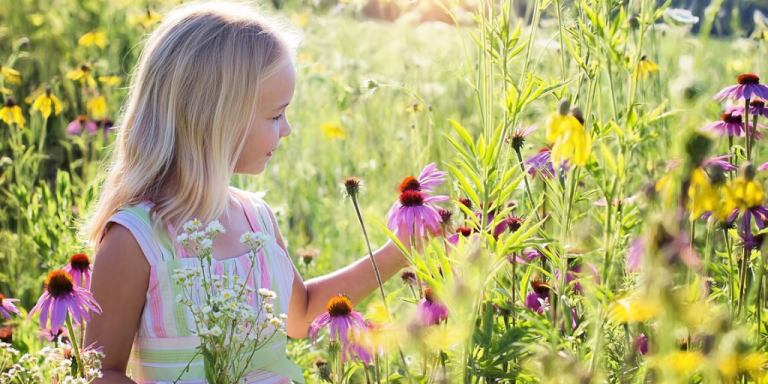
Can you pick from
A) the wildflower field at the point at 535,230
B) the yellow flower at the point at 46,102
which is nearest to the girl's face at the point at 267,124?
the wildflower field at the point at 535,230

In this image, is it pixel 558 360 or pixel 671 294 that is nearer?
pixel 671 294

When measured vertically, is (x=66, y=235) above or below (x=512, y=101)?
below

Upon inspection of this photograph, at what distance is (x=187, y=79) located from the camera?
4.94ft

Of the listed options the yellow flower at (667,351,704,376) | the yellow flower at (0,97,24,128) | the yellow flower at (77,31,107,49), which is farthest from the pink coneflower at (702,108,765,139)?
the yellow flower at (77,31,107,49)

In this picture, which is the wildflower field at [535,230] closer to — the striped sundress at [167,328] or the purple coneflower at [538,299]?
the purple coneflower at [538,299]

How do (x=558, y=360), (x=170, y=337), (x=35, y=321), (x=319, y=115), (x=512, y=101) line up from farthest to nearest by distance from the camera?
(x=319, y=115), (x=35, y=321), (x=170, y=337), (x=512, y=101), (x=558, y=360)

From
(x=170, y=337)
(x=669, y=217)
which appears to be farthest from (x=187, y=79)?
(x=669, y=217)

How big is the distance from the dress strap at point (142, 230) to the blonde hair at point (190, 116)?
1.4 inches

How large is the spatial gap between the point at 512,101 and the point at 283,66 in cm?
66

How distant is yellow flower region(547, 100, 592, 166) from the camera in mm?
807

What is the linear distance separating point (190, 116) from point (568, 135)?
0.89 metres

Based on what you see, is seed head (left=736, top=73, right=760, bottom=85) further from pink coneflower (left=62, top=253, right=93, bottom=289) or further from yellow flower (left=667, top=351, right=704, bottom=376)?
pink coneflower (left=62, top=253, right=93, bottom=289)

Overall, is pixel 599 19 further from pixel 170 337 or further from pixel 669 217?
pixel 170 337

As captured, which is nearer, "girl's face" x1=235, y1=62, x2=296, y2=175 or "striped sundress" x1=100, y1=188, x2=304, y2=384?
"striped sundress" x1=100, y1=188, x2=304, y2=384
